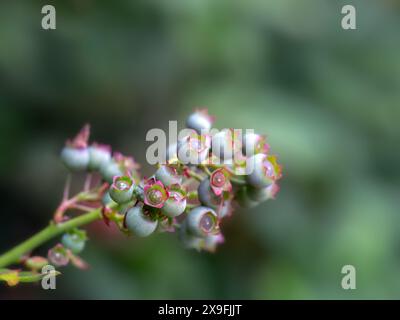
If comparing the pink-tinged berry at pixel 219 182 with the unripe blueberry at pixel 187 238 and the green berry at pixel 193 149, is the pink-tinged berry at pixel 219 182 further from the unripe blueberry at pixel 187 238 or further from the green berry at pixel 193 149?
the unripe blueberry at pixel 187 238

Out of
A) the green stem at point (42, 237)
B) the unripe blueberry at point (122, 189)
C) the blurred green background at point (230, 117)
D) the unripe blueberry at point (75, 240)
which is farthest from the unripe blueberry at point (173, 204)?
the blurred green background at point (230, 117)

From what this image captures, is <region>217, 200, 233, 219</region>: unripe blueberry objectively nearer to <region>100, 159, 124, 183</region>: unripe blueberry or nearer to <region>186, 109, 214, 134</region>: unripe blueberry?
<region>186, 109, 214, 134</region>: unripe blueberry

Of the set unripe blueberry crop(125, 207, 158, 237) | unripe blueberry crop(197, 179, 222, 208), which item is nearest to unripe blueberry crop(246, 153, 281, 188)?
unripe blueberry crop(197, 179, 222, 208)

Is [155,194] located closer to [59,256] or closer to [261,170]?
[261,170]

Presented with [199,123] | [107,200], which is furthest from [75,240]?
[199,123]

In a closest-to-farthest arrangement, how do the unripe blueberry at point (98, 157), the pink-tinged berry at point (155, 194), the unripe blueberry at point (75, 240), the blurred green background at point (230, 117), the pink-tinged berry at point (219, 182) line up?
the pink-tinged berry at point (155, 194) → the pink-tinged berry at point (219, 182) → the unripe blueberry at point (75, 240) → the unripe blueberry at point (98, 157) → the blurred green background at point (230, 117)

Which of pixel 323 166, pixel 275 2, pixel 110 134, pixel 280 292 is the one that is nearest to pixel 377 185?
pixel 323 166
